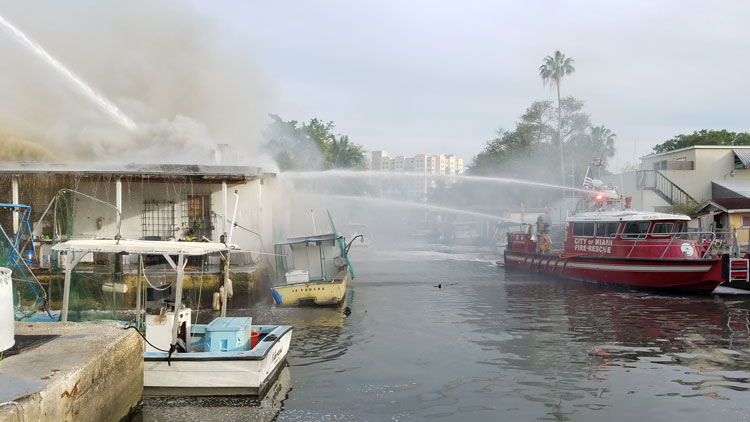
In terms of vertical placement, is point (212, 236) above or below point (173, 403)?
above

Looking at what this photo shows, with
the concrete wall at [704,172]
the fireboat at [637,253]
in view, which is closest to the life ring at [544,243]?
the fireboat at [637,253]

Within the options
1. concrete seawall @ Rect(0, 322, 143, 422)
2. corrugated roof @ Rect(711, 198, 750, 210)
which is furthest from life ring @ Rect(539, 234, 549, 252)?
concrete seawall @ Rect(0, 322, 143, 422)

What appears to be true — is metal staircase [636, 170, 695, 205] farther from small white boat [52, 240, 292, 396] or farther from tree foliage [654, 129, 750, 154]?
small white boat [52, 240, 292, 396]

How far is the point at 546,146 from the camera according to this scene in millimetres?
58344

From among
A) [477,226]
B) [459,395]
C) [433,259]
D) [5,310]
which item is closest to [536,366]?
[459,395]

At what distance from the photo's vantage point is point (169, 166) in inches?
931

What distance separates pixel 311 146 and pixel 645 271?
3800cm

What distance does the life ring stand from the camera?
1233 inches

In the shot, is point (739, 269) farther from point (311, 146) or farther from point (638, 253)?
point (311, 146)

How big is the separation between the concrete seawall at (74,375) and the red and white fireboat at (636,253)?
21225 millimetres

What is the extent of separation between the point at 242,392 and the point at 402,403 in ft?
10.1

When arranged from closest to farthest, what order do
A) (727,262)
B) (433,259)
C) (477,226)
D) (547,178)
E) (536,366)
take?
(536,366) → (727,262) → (433,259) → (547,178) → (477,226)

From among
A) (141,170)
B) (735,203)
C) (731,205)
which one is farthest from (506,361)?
(735,203)

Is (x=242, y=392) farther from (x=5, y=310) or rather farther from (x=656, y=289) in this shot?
(x=656, y=289)
